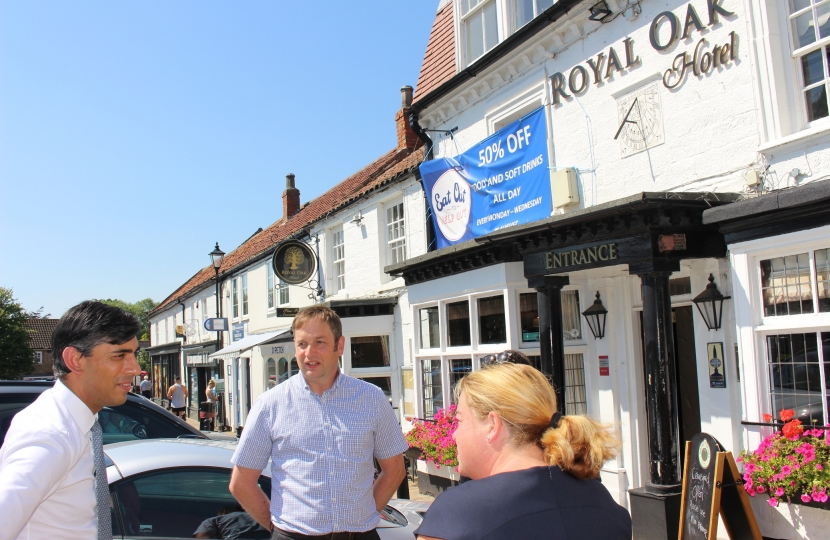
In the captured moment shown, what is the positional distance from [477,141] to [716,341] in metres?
4.84

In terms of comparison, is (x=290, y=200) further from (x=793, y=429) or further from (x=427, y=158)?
(x=793, y=429)

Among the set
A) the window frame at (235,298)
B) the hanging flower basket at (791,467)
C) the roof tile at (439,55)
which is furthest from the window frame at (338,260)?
the hanging flower basket at (791,467)

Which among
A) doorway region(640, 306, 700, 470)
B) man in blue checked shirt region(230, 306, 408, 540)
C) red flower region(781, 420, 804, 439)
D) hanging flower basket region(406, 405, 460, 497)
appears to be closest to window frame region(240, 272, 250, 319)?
hanging flower basket region(406, 405, 460, 497)

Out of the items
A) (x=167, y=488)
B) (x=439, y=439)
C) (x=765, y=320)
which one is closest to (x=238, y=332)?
(x=439, y=439)

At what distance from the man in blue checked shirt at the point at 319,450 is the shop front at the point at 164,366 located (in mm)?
32713

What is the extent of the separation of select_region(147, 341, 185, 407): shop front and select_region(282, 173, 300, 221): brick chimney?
12585 millimetres

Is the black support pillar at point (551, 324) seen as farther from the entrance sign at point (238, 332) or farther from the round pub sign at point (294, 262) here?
the entrance sign at point (238, 332)

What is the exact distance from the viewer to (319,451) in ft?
10.5

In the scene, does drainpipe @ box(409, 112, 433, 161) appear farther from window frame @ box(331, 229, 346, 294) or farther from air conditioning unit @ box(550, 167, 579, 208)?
window frame @ box(331, 229, 346, 294)

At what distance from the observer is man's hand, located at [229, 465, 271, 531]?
3246mm

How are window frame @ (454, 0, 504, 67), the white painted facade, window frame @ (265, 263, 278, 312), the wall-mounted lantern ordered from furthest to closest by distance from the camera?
window frame @ (265, 263, 278, 312) → window frame @ (454, 0, 504, 67) → the wall-mounted lantern → the white painted facade

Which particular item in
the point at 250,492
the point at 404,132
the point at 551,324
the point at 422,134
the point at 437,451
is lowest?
the point at 437,451

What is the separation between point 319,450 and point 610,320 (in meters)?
5.80

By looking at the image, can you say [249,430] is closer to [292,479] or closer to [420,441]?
[292,479]
